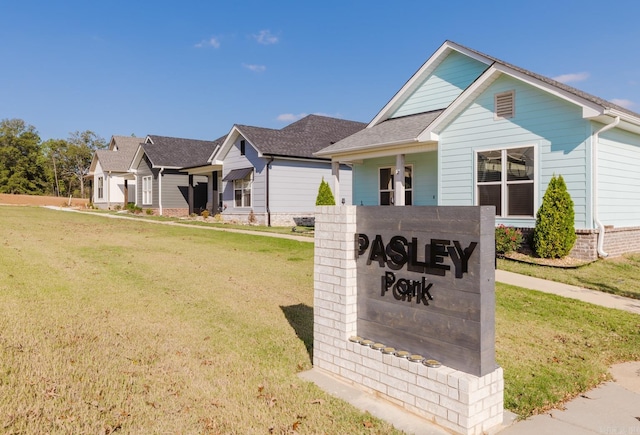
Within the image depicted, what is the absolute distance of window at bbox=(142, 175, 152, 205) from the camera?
32.9m

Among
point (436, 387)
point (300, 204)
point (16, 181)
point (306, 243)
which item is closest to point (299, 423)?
point (436, 387)

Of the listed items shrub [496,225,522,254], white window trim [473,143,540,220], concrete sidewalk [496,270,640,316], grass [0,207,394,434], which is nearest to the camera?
grass [0,207,394,434]

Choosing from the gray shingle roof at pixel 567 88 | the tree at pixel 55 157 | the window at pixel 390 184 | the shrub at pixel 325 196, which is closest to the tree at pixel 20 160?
the tree at pixel 55 157

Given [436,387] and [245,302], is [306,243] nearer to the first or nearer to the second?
[245,302]

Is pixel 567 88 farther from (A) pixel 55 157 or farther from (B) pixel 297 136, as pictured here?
(A) pixel 55 157

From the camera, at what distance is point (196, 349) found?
4805 millimetres

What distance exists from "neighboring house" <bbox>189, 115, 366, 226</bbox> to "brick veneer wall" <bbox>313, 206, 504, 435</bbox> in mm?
16919

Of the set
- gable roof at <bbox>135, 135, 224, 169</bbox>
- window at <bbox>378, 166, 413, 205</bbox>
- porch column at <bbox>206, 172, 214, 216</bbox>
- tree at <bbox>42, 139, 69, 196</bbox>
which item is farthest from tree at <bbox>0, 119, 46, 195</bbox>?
window at <bbox>378, 166, 413, 205</bbox>

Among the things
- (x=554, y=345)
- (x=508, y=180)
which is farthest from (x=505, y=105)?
(x=554, y=345)

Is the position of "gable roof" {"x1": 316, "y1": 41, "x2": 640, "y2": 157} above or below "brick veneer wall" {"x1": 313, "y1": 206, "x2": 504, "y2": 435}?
above

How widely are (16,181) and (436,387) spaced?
251 feet

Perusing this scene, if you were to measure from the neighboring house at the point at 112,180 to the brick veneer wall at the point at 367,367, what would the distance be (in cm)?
3765

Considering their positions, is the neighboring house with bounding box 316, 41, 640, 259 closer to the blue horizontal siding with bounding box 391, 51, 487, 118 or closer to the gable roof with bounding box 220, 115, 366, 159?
the blue horizontal siding with bounding box 391, 51, 487, 118

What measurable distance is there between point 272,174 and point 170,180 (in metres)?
12.7
